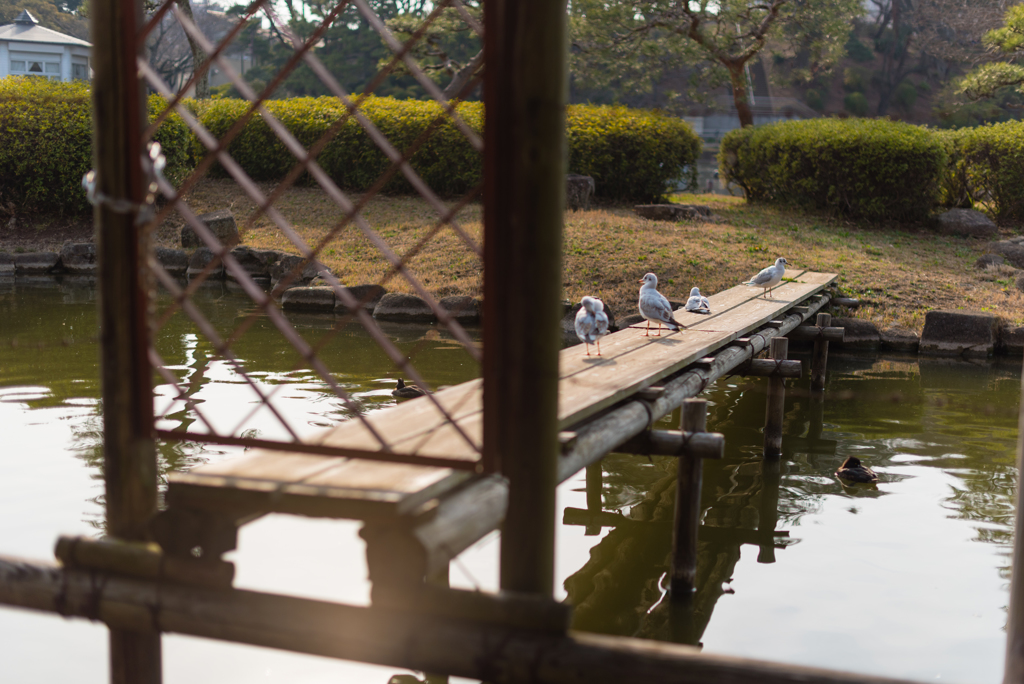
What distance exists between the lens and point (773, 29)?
17500 mm

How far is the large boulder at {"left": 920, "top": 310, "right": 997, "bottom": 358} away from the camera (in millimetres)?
10094

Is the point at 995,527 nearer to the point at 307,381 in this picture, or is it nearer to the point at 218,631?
the point at 218,631

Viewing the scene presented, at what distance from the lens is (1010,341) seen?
33.4ft

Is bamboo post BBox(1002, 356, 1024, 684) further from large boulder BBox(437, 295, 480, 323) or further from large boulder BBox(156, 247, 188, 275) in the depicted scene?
large boulder BBox(156, 247, 188, 275)

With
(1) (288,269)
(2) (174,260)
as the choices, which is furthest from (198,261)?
(1) (288,269)

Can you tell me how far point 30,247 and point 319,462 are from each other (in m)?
14.7

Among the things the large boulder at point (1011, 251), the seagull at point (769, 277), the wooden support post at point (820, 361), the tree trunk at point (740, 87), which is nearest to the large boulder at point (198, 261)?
the seagull at point (769, 277)

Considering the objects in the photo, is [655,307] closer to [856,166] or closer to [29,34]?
[856,166]

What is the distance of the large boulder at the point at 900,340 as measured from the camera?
10.4 metres

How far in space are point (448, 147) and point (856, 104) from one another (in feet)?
75.0

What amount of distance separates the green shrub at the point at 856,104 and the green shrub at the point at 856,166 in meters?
18.2

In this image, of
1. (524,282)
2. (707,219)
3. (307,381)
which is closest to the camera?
(524,282)

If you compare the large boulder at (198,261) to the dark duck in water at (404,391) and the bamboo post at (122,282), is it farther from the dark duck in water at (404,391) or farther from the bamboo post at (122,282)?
the bamboo post at (122,282)

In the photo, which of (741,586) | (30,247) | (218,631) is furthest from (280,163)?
(218,631)
